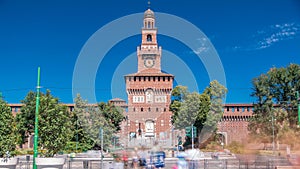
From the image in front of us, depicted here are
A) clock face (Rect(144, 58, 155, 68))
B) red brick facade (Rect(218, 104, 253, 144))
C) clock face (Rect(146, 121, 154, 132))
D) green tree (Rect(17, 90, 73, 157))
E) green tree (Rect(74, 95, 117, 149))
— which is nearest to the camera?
green tree (Rect(17, 90, 73, 157))

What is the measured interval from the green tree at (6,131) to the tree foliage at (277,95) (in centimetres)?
3803

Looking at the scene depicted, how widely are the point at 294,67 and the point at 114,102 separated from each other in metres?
29.4

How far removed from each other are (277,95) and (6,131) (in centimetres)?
4455

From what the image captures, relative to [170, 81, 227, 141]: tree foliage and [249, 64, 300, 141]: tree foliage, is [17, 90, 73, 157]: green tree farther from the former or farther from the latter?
→ [249, 64, 300, 141]: tree foliage

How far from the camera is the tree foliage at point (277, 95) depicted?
167 feet

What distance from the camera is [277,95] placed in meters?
54.6

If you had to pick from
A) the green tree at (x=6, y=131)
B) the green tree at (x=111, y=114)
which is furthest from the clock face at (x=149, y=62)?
the green tree at (x=6, y=131)

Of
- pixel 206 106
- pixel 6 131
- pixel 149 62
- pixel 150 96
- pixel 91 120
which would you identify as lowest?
pixel 6 131

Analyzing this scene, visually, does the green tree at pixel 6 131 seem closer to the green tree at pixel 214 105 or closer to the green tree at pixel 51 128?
the green tree at pixel 51 128

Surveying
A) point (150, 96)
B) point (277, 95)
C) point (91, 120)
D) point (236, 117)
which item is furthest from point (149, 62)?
point (91, 120)

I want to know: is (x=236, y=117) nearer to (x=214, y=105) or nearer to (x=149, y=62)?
(x=214, y=105)

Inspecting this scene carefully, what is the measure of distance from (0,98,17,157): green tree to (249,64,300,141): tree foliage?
38.0m

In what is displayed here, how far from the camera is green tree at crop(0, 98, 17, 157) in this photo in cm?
1853

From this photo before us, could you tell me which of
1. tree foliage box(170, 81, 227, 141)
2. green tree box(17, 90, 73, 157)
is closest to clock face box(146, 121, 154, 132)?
tree foliage box(170, 81, 227, 141)
